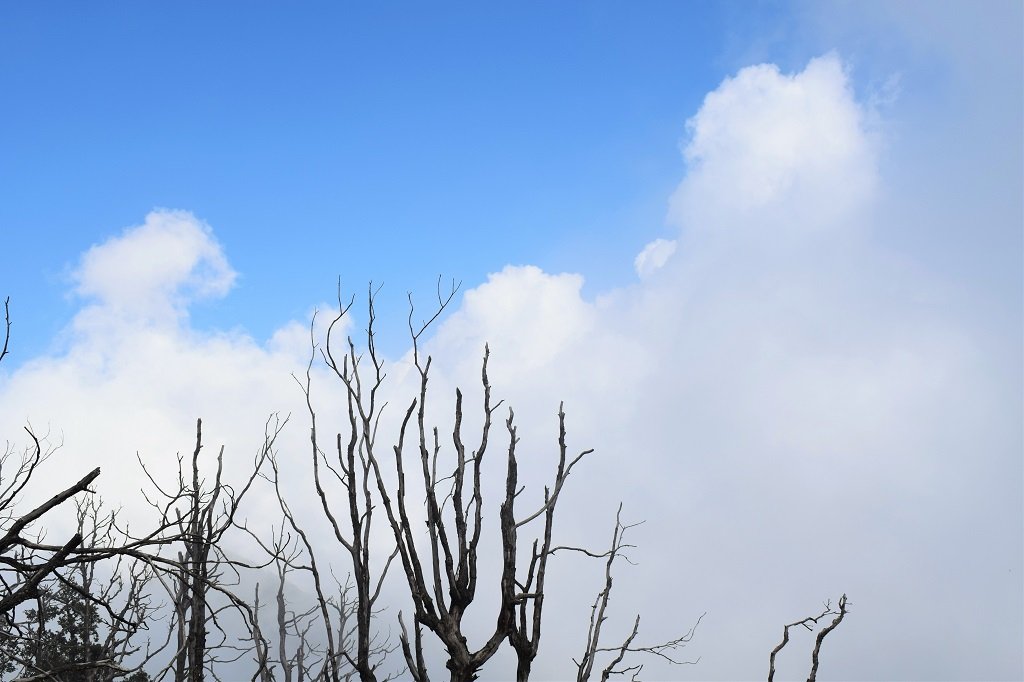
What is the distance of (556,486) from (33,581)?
2635mm

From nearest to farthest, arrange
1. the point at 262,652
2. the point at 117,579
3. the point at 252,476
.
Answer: the point at 262,652 < the point at 252,476 < the point at 117,579

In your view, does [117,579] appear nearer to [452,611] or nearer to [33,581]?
[452,611]

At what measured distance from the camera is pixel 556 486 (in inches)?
157

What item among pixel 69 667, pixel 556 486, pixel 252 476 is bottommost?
pixel 69 667

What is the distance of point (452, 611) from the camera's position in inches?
144

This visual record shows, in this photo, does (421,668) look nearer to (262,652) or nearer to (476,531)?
(476,531)

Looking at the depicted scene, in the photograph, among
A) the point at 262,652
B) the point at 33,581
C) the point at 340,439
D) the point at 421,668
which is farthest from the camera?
the point at 262,652

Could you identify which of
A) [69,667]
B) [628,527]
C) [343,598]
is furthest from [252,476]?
[343,598]

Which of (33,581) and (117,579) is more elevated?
(117,579)

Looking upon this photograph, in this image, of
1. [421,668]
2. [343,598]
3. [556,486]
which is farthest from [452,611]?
[343,598]

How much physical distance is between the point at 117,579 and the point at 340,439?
28.5 ft

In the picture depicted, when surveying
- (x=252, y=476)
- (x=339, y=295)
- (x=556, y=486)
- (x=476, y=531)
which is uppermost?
(x=339, y=295)

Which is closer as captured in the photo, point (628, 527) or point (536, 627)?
point (536, 627)

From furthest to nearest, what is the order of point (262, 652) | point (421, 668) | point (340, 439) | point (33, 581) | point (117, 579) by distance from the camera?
point (117, 579) < point (262, 652) < point (340, 439) < point (421, 668) < point (33, 581)
